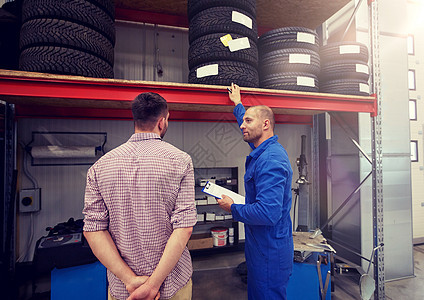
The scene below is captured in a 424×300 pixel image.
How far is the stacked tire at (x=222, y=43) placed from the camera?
5.88 ft

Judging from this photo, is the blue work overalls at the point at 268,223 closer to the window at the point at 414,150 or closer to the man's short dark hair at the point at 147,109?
the man's short dark hair at the point at 147,109

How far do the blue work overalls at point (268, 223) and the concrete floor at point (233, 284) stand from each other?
3.19 ft

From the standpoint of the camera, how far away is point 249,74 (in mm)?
1882

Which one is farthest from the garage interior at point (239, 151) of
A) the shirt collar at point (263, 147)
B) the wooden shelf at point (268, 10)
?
the shirt collar at point (263, 147)

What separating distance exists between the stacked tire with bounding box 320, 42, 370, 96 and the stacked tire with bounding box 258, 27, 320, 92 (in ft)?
0.89

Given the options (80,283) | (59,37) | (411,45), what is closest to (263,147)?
(59,37)

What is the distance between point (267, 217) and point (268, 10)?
8.49 ft

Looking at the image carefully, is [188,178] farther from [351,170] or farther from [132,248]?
[351,170]

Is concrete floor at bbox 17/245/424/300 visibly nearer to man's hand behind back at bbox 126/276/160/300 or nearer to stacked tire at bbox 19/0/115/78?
man's hand behind back at bbox 126/276/160/300

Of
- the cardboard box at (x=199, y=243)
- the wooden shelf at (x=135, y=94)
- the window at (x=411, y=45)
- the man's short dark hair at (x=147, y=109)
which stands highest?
the window at (x=411, y=45)

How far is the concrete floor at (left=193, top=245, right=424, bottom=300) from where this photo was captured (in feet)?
7.82

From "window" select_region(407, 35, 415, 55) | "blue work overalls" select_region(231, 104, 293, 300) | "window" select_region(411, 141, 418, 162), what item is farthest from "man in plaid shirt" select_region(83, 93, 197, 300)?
"window" select_region(407, 35, 415, 55)

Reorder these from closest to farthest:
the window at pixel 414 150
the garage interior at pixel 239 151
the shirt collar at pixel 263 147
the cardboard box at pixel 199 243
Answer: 1. the shirt collar at pixel 263 147
2. the garage interior at pixel 239 151
3. the cardboard box at pixel 199 243
4. the window at pixel 414 150

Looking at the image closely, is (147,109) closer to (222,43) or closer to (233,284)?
(222,43)
